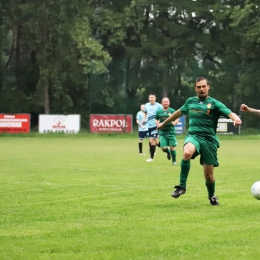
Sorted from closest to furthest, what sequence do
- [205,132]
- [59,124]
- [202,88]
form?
[202,88]
[205,132]
[59,124]

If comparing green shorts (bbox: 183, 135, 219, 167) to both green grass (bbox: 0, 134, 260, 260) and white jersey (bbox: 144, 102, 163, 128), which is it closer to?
green grass (bbox: 0, 134, 260, 260)

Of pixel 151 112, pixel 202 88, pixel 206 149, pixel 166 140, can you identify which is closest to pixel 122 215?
pixel 206 149

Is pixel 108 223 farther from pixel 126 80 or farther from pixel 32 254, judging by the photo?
pixel 126 80

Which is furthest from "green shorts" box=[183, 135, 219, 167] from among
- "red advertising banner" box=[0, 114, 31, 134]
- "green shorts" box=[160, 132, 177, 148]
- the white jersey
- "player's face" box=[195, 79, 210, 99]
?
"red advertising banner" box=[0, 114, 31, 134]

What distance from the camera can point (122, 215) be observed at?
9.34 metres

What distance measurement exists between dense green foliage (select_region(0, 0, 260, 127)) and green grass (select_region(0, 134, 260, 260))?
847 inches

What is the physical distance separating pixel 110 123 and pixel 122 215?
96.0 ft

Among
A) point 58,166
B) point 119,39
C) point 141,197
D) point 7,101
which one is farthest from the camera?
point 119,39

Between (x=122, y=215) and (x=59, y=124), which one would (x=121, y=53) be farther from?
(x=122, y=215)

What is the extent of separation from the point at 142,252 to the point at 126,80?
1289 inches

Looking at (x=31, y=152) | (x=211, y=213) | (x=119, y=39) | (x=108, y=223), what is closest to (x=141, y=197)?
(x=211, y=213)

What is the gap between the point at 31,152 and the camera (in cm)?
2486

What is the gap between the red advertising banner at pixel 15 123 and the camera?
3945 centimetres

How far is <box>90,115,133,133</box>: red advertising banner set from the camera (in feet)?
126
